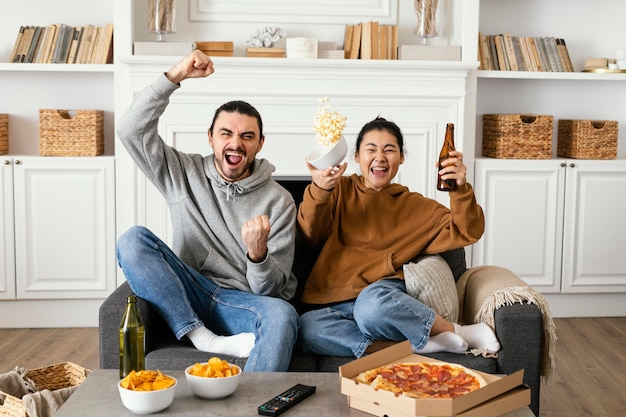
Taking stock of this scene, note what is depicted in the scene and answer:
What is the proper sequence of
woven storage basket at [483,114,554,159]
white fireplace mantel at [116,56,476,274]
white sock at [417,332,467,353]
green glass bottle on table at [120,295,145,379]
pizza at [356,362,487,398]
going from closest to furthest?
pizza at [356,362,487,398] < green glass bottle on table at [120,295,145,379] < white sock at [417,332,467,353] < white fireplace mantel at [116,56,476,274] < woven storage basket at [483,114,554,159]

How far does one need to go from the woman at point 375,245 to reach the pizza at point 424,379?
47 cm

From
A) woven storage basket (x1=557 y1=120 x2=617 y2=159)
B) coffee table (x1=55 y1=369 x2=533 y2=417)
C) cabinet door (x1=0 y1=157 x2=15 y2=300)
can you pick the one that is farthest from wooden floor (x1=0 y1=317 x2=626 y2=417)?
coffee table (x1=55 y1=369 x2=533 y2=417)

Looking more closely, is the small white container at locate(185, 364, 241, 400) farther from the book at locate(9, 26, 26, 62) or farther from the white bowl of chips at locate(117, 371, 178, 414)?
the book at locate(9, 26, 26, 62)

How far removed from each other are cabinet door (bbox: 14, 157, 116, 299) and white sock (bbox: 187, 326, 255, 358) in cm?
182

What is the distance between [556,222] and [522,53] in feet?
3.00

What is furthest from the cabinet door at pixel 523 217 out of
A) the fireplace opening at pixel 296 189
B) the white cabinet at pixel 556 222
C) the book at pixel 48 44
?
the book at pixel 48 44

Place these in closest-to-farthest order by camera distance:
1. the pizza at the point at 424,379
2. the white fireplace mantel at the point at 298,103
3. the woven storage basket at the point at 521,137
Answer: the pizza at the point at 424,379 → the white fireplace mantel at the point at 298,103 → the woven storage basket at the point at 521,137

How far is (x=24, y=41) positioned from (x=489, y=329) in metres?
2.91

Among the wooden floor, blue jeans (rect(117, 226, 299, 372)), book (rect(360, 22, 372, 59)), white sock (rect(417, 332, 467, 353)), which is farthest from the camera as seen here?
book (rect(360, 22, 372, 59))

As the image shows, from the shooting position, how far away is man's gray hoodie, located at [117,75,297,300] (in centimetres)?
288

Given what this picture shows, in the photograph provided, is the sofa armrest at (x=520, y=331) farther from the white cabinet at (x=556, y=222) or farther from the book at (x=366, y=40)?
the book at (x=366, y=40)

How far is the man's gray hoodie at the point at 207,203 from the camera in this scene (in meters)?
2.88

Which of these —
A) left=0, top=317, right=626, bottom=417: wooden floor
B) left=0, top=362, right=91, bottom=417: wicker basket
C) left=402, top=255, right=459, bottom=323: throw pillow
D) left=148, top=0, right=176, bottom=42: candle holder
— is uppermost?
left=148, top=0, right=176, bottom=42: candle holder

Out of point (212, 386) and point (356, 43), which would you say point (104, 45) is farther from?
point (212, 386)
